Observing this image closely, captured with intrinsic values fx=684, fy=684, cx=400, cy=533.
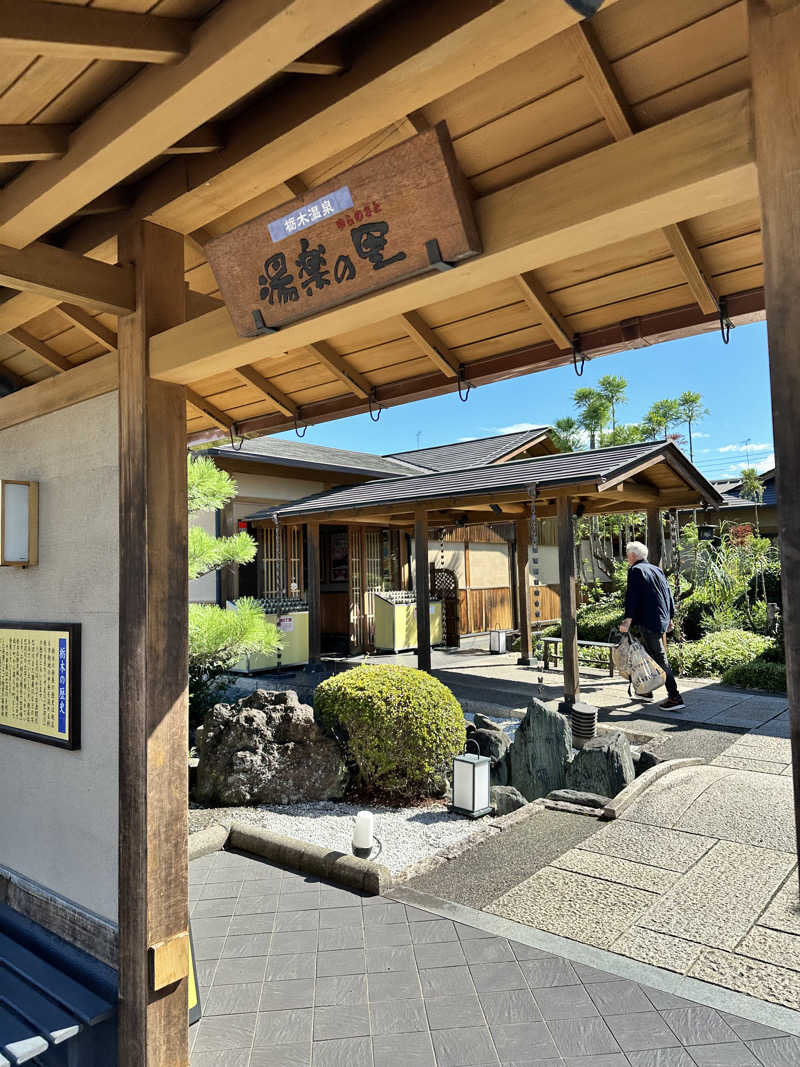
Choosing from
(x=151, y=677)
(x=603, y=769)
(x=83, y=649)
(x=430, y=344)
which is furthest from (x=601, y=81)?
(x=603, y=769)

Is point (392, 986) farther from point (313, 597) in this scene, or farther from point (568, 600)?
point (313, 597)

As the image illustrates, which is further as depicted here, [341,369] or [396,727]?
[396,727]

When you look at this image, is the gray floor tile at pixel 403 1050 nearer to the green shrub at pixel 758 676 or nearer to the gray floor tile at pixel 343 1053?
the gray floor tile at pixel 343 1053

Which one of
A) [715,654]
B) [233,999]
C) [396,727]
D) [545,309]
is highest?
[545,309]

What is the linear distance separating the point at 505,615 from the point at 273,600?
6.43 m

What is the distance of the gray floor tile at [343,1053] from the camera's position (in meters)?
2.35

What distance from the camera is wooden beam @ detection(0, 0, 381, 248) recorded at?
140 centimetres

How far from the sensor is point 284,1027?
8.40 feet

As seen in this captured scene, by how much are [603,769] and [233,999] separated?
3266 mm

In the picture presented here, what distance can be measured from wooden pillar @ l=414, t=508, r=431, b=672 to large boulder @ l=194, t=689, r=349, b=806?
4.17m

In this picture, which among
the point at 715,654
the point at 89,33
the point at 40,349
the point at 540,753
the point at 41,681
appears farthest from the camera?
the point at 715,654

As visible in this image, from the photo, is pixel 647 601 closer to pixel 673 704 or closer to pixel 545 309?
pixel 673 704

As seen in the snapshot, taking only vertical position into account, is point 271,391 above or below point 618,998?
above

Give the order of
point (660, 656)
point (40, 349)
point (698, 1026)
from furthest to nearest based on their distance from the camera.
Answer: point (660, 656) < point (40, 349) < point (698, 1026)
